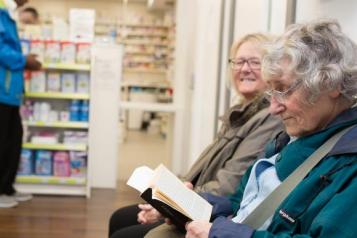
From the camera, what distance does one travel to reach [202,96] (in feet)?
15.7

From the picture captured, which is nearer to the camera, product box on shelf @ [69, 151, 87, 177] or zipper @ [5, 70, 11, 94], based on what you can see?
zipper @ [5, 70, 11, 94]

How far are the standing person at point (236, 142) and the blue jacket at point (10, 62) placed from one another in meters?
2.06

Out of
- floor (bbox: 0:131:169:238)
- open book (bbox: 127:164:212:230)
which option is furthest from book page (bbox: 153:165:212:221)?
floor (bbox: 0:131:169:238)

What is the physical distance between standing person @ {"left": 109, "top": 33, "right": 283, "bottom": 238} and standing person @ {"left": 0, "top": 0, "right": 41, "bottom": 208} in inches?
81.6

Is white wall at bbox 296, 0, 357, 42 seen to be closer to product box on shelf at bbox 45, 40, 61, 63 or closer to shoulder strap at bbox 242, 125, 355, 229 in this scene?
shoulder strap at bbox 242, 125, 355, 229

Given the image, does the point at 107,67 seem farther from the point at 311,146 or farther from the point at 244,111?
the point at 311,146

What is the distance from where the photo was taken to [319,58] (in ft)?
4.52

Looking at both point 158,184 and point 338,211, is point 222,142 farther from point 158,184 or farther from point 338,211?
point 338,211

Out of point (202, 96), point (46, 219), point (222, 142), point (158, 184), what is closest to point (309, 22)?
point (158, 184)

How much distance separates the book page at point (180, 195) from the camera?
1.52 metres

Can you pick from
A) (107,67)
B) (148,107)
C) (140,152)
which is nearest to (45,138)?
(107,67)

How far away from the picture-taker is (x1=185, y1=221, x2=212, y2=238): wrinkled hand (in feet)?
4.77

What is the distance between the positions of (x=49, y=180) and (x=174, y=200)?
3.27 metres

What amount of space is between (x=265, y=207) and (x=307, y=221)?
21 cm
